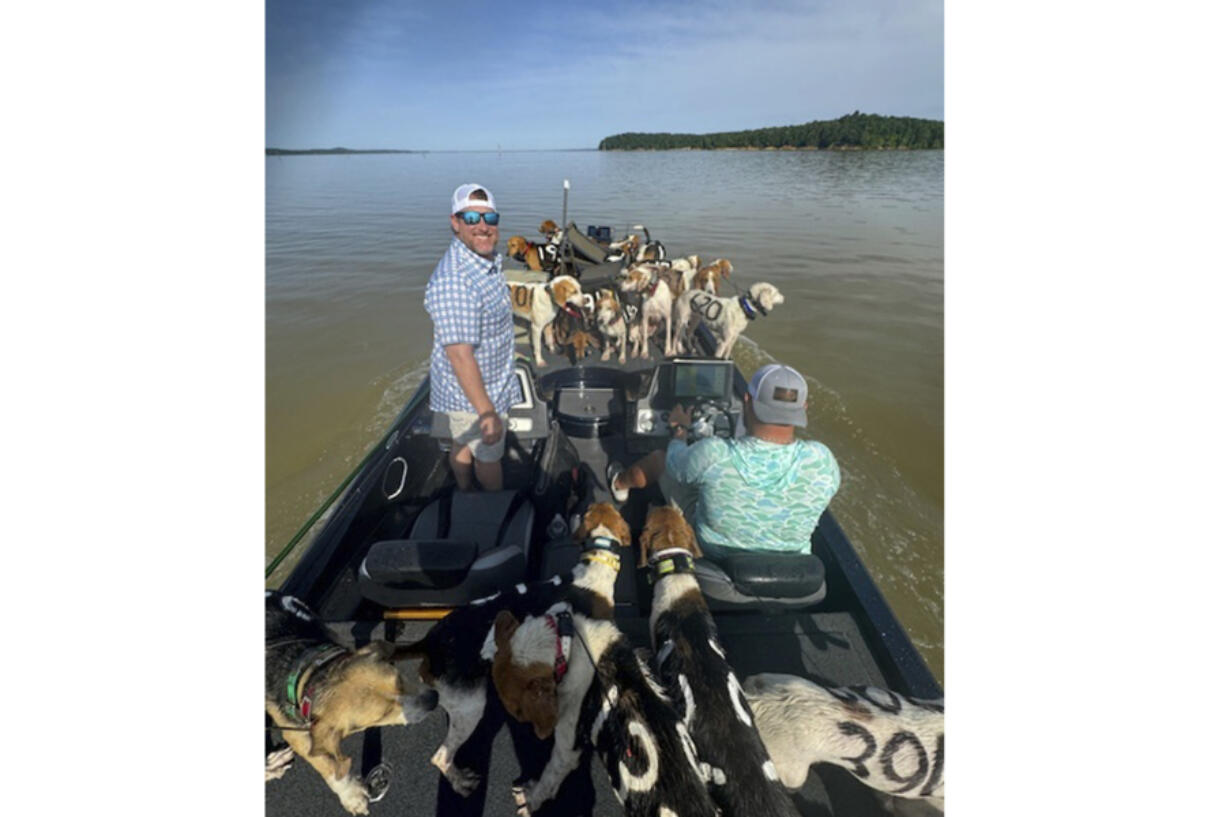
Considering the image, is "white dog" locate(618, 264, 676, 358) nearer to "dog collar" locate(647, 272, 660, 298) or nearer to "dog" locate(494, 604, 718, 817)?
"dog collar" locate(647, 272, 660, 298)

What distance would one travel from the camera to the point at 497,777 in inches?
88.5

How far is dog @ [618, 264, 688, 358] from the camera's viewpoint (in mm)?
7930

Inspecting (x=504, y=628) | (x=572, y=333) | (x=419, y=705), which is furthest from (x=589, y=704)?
(x=572, y=333)

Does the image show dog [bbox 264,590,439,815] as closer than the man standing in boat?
Yes

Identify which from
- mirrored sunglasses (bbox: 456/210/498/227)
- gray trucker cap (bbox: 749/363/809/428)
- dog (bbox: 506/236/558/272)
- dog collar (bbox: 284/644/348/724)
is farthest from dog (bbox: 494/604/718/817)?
dog (bbox: 506/236/558/272)

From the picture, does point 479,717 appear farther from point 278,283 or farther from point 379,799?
point 278,283

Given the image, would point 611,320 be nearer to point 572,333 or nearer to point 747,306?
point 572,333

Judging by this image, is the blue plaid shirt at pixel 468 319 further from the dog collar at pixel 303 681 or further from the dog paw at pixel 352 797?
the dog paw at pixel 352 797

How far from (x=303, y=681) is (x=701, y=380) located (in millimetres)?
3604

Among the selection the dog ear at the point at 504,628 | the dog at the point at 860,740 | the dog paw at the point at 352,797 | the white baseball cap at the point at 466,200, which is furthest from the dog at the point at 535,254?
the dog at the point at 860,740

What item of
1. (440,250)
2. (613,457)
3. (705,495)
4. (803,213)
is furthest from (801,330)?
(803,213)

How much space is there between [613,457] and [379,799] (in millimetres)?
3218

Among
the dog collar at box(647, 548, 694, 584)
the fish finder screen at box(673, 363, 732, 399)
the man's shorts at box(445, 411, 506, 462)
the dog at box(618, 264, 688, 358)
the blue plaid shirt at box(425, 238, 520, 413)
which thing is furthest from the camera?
the dog at box(618, 264, 688, 358)

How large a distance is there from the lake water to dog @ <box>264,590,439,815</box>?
2.08 meters
